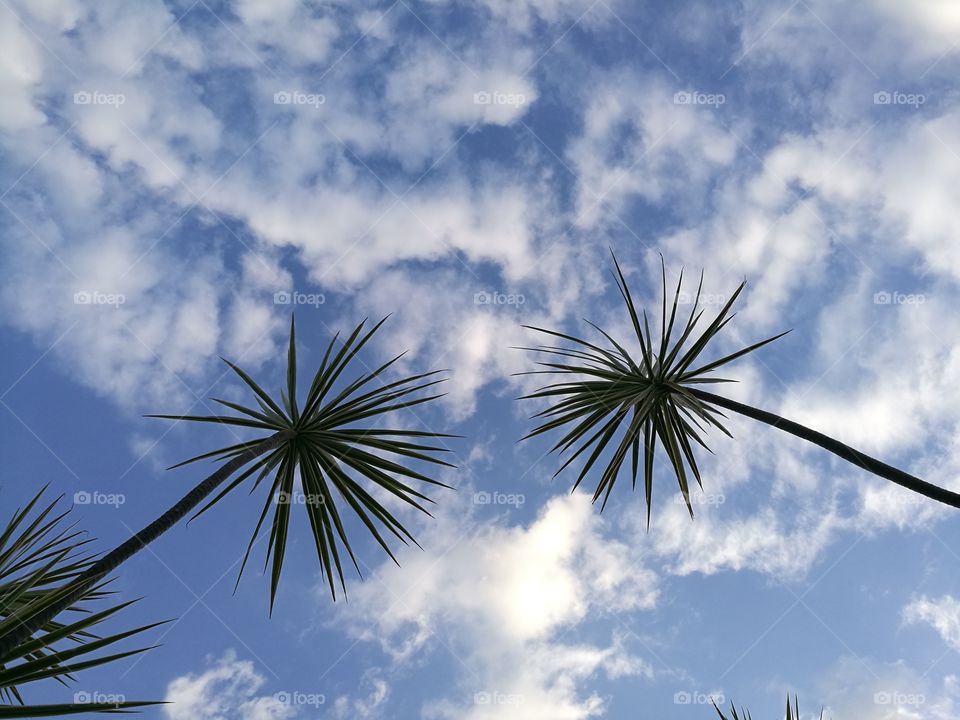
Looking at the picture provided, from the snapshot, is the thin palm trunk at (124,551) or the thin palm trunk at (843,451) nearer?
the thin palm trunk at (124,551)

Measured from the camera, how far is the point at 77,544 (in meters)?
4.21

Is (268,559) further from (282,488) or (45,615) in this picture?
(45,615)

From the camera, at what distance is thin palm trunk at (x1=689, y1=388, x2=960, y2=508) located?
10.7 ft

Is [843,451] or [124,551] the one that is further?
[843,451]

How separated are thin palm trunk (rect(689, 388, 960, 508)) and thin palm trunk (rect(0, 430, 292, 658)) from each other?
3208 mm

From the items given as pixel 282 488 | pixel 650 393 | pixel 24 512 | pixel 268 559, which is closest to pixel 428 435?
pixel 282 488

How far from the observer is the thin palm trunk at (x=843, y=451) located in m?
3.26

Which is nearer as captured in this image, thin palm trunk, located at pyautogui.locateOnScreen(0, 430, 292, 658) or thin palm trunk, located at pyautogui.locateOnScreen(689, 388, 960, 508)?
thin palm trunk, located at pyautogui.locateOnScreen(0, 430, 292, 658)

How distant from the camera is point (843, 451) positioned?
3615mm

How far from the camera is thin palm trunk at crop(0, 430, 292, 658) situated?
2.25 m

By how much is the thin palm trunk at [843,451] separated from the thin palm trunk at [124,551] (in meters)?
3.21

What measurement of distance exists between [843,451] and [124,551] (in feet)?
13.2

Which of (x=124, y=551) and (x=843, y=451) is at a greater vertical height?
(x=843, y=451)

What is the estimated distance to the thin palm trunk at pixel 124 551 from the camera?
225 cm
